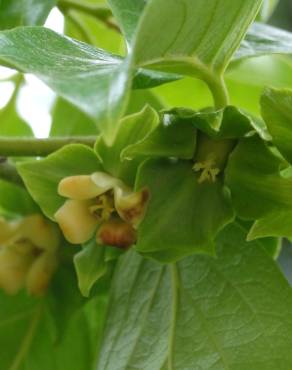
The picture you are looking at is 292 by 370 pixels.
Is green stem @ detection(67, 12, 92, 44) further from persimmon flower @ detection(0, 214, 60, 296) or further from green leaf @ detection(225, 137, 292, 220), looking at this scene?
green leaf @ detection(225, 137, 292, 220)

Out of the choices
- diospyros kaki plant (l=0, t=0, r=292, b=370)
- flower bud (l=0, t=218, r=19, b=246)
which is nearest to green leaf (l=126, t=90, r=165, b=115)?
diospyros kaki plant (l=0, t=0, r=292, b=370)

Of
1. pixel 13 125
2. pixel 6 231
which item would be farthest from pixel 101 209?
pixel 13 125

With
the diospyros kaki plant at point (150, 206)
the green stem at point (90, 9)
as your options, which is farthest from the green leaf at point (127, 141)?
the green stem at point (90, 9)

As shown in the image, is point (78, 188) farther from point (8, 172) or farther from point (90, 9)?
point (90, 9)

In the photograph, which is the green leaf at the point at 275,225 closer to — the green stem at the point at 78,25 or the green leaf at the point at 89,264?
the green leaf at the point at 89,264

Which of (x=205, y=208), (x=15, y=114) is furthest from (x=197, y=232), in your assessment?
(x=15, y=114)

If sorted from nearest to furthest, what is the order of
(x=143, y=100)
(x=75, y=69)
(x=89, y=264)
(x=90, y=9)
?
(x=75, y=69) < (x=89, y=264) < (x=143, y=100) < (x=90, y=9)

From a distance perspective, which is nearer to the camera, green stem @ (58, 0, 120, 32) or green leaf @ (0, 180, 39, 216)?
green leaf @ (0, 180, 39, 216)
